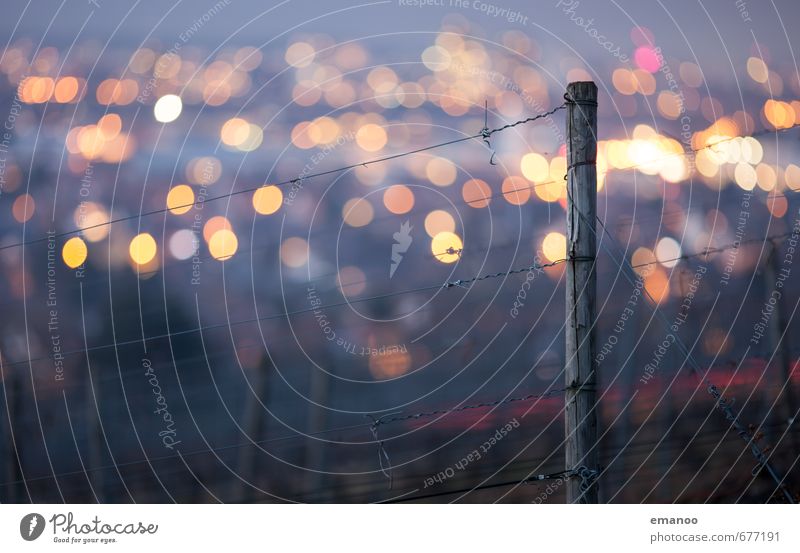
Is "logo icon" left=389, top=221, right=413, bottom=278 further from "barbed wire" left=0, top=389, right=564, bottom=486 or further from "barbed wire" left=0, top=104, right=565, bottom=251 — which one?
"barbed wire" left=0, top=389, right=564, bottom=486

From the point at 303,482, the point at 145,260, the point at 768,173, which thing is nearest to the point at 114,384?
the point at 145,260

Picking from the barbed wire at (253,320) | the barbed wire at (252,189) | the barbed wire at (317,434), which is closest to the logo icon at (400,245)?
the barbed wire at (253,320)

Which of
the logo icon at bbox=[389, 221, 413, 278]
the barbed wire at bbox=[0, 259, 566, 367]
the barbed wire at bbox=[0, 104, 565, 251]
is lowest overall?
the barbed wire at bbox=[0, 259, 566, 367]

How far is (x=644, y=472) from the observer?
30.4 feet

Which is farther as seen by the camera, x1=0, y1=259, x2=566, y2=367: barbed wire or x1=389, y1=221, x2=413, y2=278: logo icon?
x1=389, y1=221, x2=413, y2=278: logo icon
